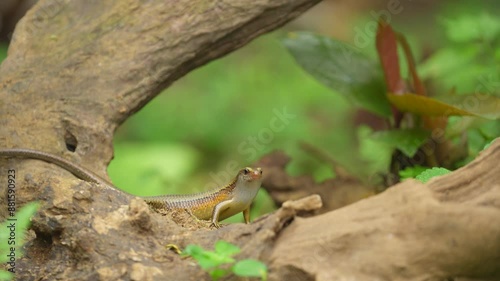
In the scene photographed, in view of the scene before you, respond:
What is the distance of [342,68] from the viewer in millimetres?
5973

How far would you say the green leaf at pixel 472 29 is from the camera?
6199 mm

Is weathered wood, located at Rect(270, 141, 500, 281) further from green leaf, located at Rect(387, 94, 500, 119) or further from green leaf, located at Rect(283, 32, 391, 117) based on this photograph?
green leaf, located at Rect(283, 32, 391, 117)

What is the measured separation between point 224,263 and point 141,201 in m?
0.67

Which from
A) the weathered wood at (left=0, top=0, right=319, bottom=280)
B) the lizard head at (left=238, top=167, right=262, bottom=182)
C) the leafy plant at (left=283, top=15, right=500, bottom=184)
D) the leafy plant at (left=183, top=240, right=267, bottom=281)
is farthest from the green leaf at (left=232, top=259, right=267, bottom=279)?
the leafy plant at (left=283, top=15, right=500, bottom=184)

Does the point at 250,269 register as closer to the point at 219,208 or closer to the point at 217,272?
the point at 217,272

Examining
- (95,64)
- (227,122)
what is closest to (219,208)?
(95,64)

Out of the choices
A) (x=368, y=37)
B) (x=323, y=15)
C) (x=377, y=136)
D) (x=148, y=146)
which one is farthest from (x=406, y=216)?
(x=323, y=15)

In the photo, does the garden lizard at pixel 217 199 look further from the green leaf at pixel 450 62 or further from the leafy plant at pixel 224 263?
the green leaf at pixel 450 62

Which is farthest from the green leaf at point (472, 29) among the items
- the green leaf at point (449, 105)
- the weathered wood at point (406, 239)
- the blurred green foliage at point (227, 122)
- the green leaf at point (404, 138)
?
the weathered wood at point (406, 239)

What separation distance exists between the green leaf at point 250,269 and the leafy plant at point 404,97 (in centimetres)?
257

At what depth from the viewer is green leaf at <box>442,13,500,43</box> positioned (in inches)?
244

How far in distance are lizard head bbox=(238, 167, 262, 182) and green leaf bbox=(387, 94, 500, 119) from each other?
1.31m

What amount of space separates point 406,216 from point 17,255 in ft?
6.05

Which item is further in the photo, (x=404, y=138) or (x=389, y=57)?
(x=389, y=57)
